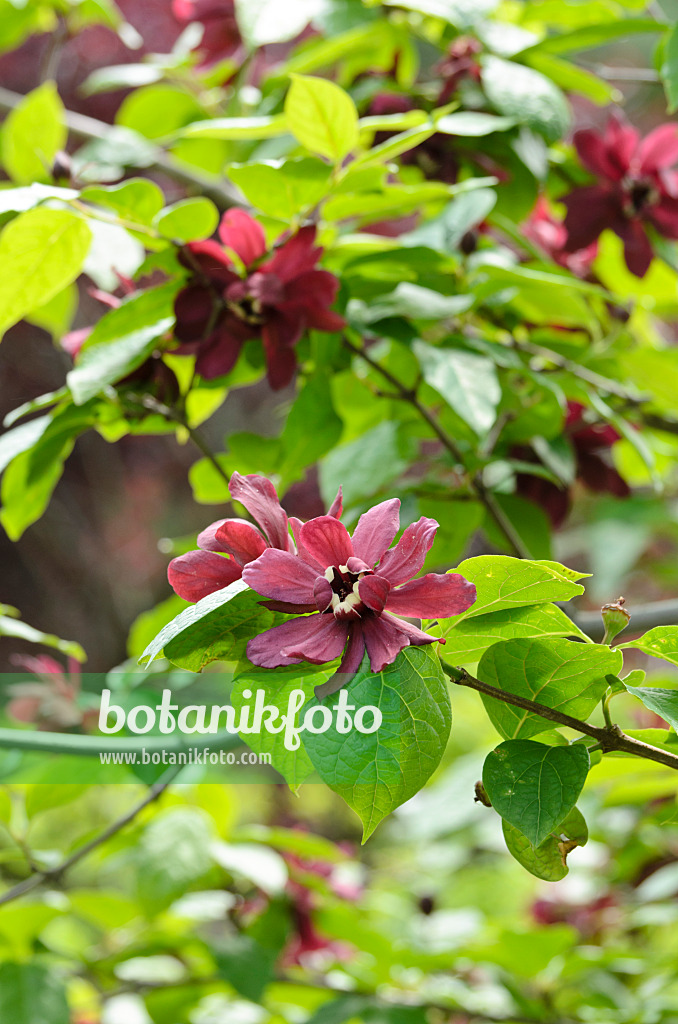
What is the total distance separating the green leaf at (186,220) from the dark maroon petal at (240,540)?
0.85 ft

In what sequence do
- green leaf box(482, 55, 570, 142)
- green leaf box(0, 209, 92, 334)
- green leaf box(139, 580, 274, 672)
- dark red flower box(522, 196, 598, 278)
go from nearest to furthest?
green leaf box(139, 580, 274, 672), green leaf box(0, 209, 92, 334), green leaf box(482, 55, 570, 142), dark red flower box(522, 196, 598, 278)

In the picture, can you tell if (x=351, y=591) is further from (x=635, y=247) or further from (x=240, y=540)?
(x=635, y=247)

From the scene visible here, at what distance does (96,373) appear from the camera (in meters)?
0.45

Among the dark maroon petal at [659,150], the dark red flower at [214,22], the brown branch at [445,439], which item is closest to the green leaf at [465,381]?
the brown branch at [445,439]

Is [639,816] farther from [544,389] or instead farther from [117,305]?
[117,305]

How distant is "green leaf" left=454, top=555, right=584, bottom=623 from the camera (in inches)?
10.6

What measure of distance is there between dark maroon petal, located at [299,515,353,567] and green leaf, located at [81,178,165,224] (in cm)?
29

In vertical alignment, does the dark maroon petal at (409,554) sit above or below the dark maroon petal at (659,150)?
above

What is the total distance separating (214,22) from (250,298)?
0.46 m

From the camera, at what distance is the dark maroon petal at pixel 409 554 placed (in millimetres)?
259

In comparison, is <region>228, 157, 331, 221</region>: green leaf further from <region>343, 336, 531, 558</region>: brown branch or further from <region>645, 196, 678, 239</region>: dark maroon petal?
<region>645, 196, 678, 239</region>: dark maroon petal

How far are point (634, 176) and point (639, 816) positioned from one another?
687mm

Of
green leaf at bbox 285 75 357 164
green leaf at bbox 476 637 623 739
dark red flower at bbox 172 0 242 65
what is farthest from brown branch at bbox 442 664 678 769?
dark red flower at bbox 172 0 242 65

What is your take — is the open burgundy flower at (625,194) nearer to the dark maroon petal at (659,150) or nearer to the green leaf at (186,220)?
the dark maroon petal at (659,150)
